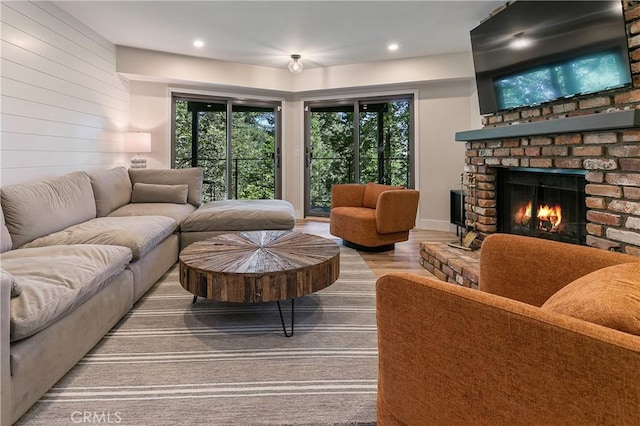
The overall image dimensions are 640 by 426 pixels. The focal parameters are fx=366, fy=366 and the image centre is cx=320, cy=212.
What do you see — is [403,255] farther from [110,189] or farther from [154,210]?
[110,189]

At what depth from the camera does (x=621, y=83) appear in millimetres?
2107

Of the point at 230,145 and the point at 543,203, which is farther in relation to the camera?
the point at 230,145

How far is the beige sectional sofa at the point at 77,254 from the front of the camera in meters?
1.37

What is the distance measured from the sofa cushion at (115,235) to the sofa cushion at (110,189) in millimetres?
619

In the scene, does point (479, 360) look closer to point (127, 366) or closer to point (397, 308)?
point (397, 308)

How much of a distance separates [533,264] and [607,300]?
0.62 m

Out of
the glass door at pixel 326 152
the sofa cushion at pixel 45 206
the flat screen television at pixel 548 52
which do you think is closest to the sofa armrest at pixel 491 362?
the flat screen television at pixel 548 52

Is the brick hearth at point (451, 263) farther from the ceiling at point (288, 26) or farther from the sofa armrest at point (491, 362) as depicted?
the ceiling at point (288, 26)

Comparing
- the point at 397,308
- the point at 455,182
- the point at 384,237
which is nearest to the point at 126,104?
the point at 384,237

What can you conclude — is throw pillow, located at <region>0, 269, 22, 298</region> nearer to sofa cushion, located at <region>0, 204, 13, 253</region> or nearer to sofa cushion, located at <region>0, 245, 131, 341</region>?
sofa cushion, located at <region>0, 245, 131, 341</region>

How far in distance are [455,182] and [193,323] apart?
4325 mm

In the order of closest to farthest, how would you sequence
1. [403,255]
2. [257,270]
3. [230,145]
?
1. [257,270]
2. [403,255]
3. [230,145]

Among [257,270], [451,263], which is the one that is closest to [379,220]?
[451,263]

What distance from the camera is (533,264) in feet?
4.50
